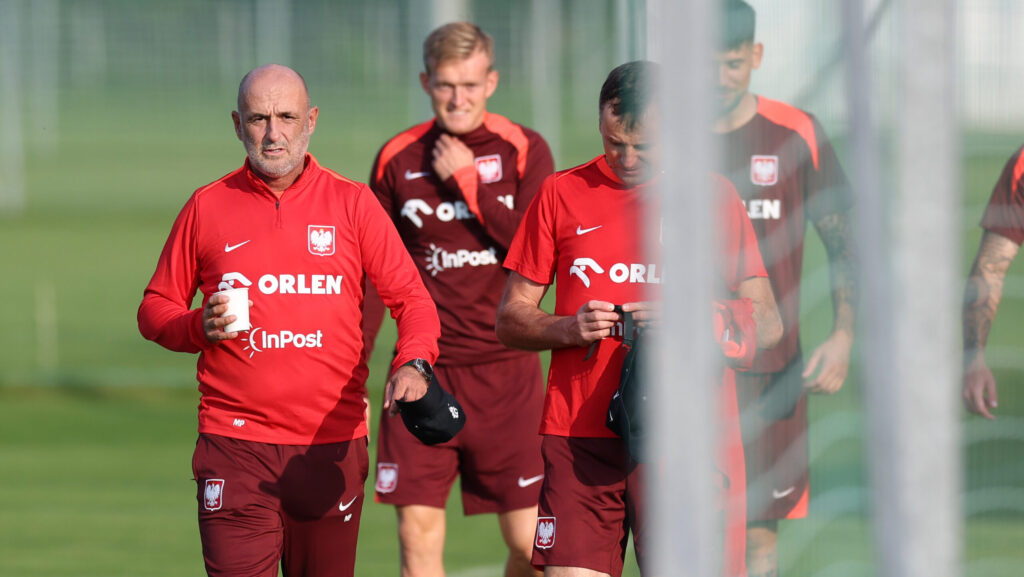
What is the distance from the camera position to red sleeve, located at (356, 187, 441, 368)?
412 centimetres

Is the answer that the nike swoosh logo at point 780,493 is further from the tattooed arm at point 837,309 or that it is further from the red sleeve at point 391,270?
the red sleeve at point 391,270

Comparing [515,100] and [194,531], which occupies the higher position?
[515,100]

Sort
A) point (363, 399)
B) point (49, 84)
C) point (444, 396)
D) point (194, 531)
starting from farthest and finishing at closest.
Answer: point (49, 84) → point (194, 531) → point (363, 399) → point (444, 396)

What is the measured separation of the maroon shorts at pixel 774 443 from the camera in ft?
12.4

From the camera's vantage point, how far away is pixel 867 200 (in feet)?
8.86

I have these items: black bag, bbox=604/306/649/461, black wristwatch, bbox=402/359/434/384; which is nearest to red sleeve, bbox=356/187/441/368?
black wristwatch, bbox=402/359/434/384

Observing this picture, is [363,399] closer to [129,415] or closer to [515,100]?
[129,415]

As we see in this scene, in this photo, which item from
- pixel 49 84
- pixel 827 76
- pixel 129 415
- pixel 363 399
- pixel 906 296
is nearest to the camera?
pixel 906 296

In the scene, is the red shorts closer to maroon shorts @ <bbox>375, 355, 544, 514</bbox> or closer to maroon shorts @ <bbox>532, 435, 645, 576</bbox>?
maroon shorts @ <bbox>532, 435, 645, 576</bbox>

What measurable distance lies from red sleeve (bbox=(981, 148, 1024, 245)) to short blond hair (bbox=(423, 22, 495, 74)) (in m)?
1.92

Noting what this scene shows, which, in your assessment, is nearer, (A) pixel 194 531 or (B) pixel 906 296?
(B) pixel 906 296

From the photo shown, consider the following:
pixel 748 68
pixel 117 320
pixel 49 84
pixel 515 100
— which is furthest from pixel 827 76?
pixel 49 84

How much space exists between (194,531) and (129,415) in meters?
3.58

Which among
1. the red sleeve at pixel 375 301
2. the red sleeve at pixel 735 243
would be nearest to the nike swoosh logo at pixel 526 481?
the red sleeve at pixel 375 301
